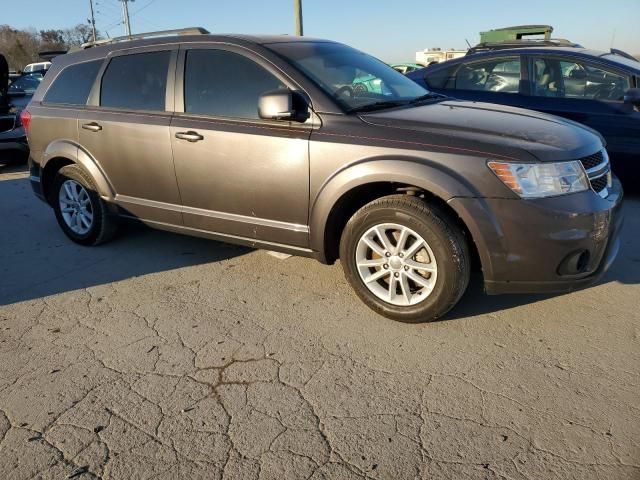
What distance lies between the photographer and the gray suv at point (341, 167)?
2.93 meters

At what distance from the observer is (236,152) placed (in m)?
3.64

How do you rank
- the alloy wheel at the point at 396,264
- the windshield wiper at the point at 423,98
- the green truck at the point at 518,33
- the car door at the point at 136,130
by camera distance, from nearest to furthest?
1. the alloy wheel at the point at 396,264
2. the windshield wiper at the point at 423,98
3. the car door at the point at 136,130
4. the green truck at the point at 518,33

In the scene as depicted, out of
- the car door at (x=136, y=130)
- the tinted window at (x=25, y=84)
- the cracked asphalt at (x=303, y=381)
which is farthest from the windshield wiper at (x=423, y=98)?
the tinted window at (x=25, y=84)

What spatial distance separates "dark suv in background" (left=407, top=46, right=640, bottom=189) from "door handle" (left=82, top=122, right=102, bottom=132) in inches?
152

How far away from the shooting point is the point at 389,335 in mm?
3172

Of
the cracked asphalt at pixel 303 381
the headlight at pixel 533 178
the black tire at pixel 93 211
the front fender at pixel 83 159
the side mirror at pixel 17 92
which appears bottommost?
the cracked asphalt at pixel 303 381

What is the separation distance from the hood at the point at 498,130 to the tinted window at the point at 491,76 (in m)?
2.55

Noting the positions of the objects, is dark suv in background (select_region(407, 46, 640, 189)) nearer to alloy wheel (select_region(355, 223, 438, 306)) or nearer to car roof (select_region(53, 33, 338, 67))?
car roof (select_region(53, 33, 338, 67))

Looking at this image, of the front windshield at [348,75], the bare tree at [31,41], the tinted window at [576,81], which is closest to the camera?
the front windshield at [348,75]

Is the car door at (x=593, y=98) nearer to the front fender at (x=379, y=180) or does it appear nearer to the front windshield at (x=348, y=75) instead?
the front windshield at (x=348, y=75)

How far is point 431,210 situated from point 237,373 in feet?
4.68

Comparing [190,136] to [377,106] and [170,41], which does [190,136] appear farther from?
[377,106]

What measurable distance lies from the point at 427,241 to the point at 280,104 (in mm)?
1211

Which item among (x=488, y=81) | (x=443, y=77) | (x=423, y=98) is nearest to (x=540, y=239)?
(x=423, y=98)
